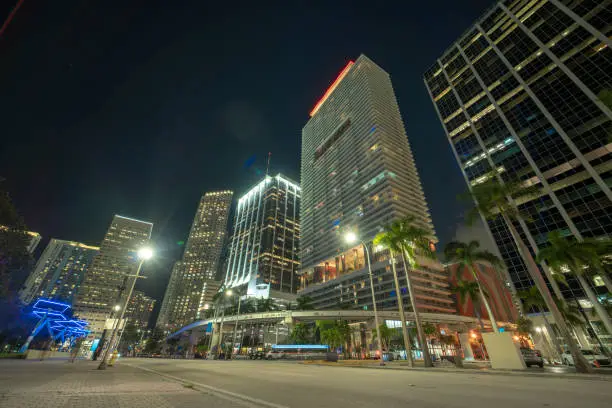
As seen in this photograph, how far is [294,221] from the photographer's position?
192 meters

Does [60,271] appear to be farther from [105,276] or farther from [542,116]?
[542,116]

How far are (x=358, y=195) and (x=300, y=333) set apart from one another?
67187 millimetres

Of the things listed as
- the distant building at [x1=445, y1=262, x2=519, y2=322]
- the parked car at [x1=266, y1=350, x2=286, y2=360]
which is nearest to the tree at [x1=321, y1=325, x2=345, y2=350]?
the parked car at [x1=266, y1=350, x2=286, y2=360]

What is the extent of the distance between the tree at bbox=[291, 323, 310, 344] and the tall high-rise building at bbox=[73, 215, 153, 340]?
11813 centimetres

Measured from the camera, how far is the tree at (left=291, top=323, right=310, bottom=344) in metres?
70.8

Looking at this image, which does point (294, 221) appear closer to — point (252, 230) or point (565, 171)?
point (252, 230)

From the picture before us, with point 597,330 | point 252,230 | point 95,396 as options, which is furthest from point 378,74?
point 95,396

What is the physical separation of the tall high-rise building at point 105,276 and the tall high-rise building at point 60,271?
780 inches

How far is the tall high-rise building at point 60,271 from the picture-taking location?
17088cm

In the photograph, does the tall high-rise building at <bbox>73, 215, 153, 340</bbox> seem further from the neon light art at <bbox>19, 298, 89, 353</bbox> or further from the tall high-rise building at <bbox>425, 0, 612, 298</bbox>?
the tall high-rise building at <bbox>425, 0, 612, 298</bbox>

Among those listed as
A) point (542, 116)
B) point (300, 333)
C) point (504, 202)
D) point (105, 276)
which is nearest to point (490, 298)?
point (542, 116)

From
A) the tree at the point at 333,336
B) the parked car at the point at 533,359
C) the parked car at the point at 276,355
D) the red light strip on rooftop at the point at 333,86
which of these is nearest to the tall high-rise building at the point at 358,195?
the red light strip on rooftop at the point at 333,86

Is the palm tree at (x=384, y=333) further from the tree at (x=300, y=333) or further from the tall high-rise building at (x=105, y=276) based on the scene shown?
the tall high-rise building at (x=105, y=276)

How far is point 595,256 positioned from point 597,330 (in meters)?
35.6
